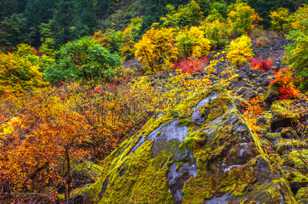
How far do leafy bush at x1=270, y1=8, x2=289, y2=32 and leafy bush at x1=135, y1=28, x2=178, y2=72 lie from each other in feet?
49.2

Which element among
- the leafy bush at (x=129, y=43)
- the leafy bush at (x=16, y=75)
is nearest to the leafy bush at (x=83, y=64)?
the leafy bush at (x=16, y=75)

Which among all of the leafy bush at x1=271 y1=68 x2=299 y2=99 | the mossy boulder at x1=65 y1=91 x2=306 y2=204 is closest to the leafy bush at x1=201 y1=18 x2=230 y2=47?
the leafy bush at x1=271 y1=68 x2=299 y2=99

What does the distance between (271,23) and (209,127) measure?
4251 cm

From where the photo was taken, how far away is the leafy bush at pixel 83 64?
28.4 metres

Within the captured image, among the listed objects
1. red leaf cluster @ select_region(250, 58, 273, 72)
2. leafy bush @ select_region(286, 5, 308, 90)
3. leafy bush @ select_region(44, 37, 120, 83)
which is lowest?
red leaf cluster @ select_region(250, 58, 273, 72)

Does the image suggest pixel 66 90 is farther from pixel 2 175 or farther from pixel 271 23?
pixel 271 23

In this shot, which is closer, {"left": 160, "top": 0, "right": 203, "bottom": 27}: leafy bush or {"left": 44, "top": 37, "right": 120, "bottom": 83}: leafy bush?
{"left": 44, "top": 37, "right": 120, "bottom": 83}: leafy bush

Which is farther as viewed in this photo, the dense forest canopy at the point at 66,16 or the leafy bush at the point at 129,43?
the dense forest canopy at the point at 66,16

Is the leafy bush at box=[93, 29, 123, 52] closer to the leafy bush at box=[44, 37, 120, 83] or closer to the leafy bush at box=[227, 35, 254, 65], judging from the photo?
the leafy bush at box=[44, 37, 120, 83]

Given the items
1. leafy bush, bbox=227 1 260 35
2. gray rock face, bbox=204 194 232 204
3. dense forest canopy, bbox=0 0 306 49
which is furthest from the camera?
dense forest canopy, bbox=0 0 306 49

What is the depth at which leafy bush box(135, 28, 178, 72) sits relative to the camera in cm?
3566

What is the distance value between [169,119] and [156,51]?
30384 millimetres

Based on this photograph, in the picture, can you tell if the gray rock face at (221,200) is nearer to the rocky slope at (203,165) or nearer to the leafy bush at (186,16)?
the rocky slope at (203,165)

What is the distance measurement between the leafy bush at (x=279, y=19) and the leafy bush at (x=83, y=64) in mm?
23751
